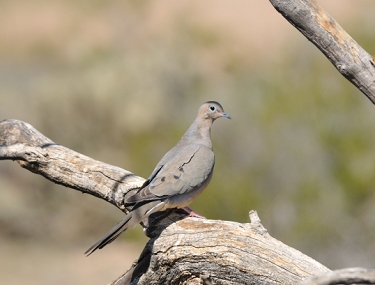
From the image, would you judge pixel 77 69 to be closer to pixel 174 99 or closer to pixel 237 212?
pixel 174 99

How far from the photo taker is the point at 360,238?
848 cm

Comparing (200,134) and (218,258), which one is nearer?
(218,258)

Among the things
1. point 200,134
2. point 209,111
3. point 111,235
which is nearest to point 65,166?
point 111,235

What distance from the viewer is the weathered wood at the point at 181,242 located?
4.23m

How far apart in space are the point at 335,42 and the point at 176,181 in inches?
73.6

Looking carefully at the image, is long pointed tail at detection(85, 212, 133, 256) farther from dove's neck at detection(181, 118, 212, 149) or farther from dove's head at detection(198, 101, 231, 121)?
dove's head at detection(198, 101, 231, 121)

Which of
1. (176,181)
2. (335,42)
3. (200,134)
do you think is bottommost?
(176,181)

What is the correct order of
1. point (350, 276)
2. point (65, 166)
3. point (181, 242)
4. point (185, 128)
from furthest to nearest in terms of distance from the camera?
point (185, 128), point (65, 166), point (181, 242), point (350, 276)

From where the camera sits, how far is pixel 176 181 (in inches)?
211

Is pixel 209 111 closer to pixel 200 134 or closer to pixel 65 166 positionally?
pixel 200 134

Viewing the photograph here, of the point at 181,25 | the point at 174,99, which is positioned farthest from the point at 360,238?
the point at 181,25

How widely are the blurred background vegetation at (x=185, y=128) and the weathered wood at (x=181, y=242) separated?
12.0 ft

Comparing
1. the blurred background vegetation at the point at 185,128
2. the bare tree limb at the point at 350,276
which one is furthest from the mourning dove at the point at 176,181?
the blurred background vegetation at the point at 185,128

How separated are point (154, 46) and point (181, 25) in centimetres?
76
